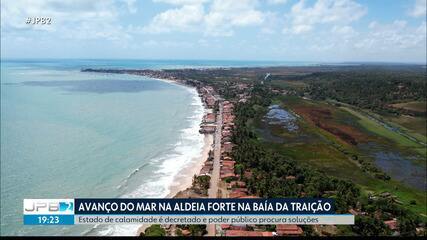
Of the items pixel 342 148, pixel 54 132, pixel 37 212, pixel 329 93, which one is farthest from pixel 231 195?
pixel 329 93

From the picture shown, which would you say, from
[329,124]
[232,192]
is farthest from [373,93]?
[232,192]

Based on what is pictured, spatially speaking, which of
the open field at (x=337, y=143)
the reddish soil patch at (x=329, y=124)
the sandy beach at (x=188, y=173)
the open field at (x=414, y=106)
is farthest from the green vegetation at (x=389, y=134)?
the sandy beach at (x=188, y=173)

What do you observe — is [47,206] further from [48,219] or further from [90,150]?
[90,150]

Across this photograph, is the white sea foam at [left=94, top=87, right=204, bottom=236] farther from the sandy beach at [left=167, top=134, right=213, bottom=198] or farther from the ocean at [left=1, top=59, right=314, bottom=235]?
the sandy beach at [left=167, top=134, right=213, bottom=198]

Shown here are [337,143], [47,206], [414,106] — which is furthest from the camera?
[414,106]

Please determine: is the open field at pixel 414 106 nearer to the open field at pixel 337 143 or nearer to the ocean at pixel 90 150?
the open field at pixel 337 143

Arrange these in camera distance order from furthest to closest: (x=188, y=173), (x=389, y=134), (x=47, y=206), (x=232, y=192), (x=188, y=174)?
1. (x=389, y=134)
2. (x=188, y=173)
3. (x=188, y=174)
4. (x=232, y=192)
5. (x=47, y=206)
